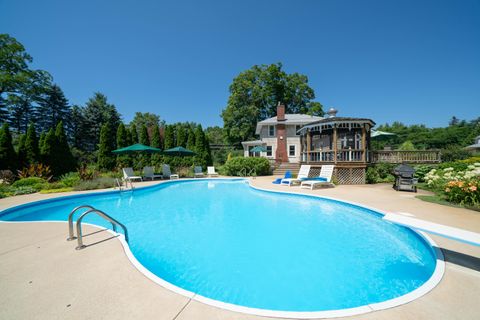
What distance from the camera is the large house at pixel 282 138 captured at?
2280cm

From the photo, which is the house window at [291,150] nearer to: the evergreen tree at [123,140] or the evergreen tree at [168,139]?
the evergreen tree at [168,139]

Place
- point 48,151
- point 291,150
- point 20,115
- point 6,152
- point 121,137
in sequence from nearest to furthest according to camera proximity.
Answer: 1. point 6,152
2. point 48,151
3. point 121,137
4. point 291,150
5. point 20,115

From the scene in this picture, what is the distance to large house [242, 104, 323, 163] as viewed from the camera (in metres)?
22.8

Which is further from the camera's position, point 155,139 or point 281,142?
point 155,139

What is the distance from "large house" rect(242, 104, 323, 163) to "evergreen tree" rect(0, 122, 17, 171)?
2037cm

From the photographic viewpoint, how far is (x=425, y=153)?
567 inches

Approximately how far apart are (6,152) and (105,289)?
18457mm

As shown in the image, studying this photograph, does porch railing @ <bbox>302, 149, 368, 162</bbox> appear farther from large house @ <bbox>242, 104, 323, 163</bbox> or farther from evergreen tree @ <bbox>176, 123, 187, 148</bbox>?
evergreen tree @ <bbox>176, 123, 187, 148</bbox>

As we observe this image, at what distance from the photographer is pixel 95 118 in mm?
31547

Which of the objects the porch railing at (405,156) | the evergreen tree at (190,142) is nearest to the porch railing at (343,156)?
the porch railing at (405,156)

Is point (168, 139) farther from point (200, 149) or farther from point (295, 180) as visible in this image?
point (295, 180)

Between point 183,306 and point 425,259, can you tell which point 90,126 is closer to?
point 183,306

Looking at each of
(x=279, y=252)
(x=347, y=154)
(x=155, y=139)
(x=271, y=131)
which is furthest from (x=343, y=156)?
(x=155, y=139)

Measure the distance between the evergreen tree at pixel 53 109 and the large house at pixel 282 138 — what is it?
39770 millimetres
